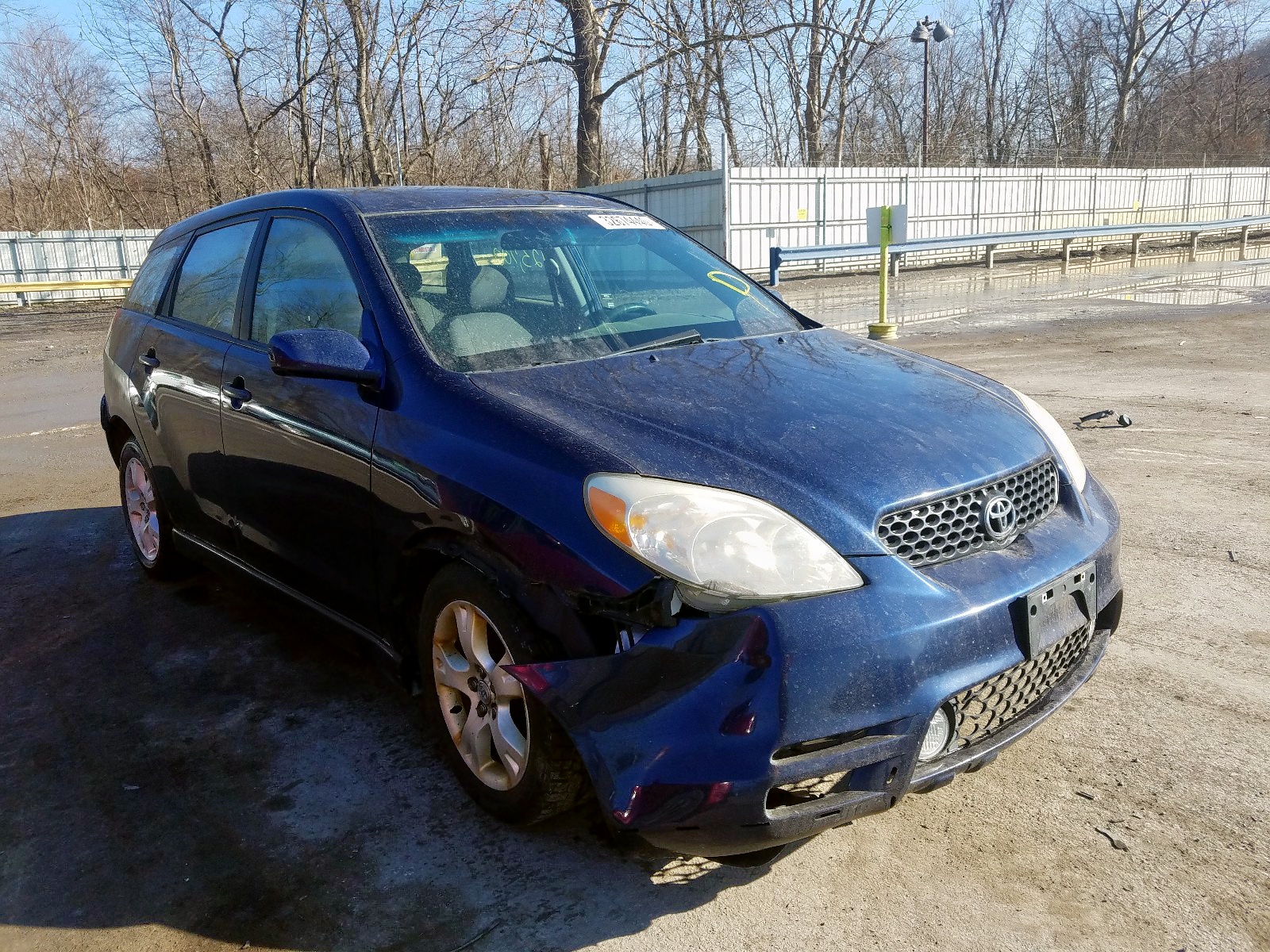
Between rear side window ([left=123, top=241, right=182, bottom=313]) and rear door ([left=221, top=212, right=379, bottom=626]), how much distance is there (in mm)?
1171

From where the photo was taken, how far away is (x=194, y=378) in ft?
13.3

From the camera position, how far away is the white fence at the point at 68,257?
2684 cm

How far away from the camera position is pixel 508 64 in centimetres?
2031

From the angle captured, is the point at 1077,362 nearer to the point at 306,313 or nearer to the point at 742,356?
the point at 742,356

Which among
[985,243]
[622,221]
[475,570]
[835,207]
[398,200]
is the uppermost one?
[835,207]

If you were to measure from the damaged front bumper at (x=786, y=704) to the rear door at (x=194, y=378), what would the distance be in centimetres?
223

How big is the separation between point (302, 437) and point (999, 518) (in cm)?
214

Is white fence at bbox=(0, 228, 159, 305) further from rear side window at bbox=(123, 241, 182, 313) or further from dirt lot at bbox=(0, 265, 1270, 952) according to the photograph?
dirt lot at bbox=(0, 265, 1270, 952)

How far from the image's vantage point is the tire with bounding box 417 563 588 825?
2492 mm

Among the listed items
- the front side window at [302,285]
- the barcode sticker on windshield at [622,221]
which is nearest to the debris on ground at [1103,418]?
the barcode sticker on windshield at [622,221]

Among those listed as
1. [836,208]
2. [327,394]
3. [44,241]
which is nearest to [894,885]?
[327,394]

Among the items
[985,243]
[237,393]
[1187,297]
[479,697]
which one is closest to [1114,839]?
[479,697]

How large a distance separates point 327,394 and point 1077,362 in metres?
8.52

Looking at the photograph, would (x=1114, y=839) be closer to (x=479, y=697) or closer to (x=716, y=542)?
(x=716, y=542)
